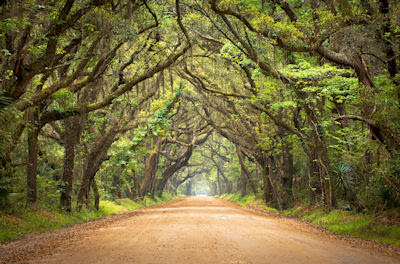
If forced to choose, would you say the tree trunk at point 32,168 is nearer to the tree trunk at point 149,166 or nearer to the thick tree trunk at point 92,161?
the thick tree trunk at point 92,161

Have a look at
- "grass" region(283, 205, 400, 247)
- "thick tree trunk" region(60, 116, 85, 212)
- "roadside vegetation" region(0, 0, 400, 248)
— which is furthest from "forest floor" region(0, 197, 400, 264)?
"thick tree trunk" region(60, 116, 85, 212)

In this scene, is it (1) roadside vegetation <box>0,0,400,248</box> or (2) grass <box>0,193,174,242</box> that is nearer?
(1) roadside vegetation <box>0,0,400,248</box>

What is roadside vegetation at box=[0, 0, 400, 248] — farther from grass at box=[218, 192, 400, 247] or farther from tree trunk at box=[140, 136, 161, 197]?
tree trunk at box=[140, 136, 161, 197]

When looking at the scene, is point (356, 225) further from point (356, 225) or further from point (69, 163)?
point (69, 163)

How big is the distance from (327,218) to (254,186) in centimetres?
1681

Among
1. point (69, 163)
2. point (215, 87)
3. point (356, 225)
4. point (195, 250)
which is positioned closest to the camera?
point (195, 250)

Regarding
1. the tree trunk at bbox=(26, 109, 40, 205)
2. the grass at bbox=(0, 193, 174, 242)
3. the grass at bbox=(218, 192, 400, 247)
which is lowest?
the grass at bbox=(218, 192, 400, 247)

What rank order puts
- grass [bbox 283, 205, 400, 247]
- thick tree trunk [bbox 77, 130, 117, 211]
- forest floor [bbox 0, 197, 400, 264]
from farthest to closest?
thick tree trunk [bbox 77, 130, 117, 211], grass [bbox 283, 205, 400, 247], forest floor [bbox 0, 197, 400, 264]

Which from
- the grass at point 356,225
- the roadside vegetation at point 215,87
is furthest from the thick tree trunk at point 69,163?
the grass at point 356,225

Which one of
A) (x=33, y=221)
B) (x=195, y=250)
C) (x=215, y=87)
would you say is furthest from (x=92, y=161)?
(x=195, y=250)

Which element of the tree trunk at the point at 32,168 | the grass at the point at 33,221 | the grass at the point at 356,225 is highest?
the tree trunk at the point at 32,168

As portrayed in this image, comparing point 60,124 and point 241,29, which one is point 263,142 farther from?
point 60,124

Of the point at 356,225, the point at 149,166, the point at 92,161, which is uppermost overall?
the point at 92,161

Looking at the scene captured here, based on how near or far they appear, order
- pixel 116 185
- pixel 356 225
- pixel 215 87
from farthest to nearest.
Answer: pixel 116 185
pixel 215 87
pixel 356 225
